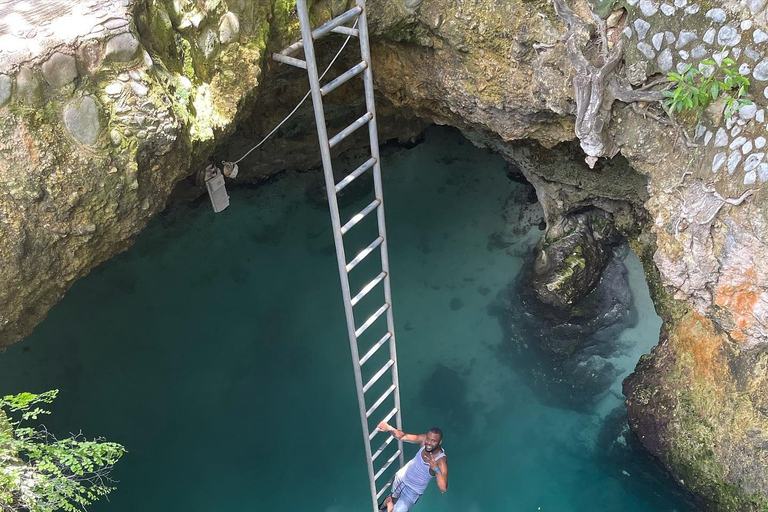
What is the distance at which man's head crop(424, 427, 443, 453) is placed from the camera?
432 centimetres

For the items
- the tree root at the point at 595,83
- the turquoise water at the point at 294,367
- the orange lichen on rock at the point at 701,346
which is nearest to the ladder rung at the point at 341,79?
the tree root at the point at 595,83

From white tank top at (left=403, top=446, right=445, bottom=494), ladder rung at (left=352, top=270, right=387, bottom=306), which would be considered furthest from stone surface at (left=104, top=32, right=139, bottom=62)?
white tank top at (left=403, top=446, right=445, bottom=494)

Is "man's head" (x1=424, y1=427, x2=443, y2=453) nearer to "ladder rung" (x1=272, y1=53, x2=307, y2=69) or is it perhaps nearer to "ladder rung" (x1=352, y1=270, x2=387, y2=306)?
"ladder rung" (x1=352, y1=270, x2=387, y2=306)

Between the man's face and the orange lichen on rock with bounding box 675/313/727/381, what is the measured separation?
2.39 m

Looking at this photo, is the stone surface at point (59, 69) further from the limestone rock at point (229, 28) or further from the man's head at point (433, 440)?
the man's head at point (433, 440)

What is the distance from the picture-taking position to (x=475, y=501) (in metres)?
5.82

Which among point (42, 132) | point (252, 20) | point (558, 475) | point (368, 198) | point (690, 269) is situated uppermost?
point (252, 20)

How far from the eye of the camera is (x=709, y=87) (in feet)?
11.4

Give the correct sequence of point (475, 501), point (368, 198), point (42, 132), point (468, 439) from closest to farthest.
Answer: point (42, 132), point (475, 501), point (468, 439), point (368, 198)

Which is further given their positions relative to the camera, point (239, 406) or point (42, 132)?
point (239, 406)

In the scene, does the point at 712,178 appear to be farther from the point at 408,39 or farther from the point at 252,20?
the point at 252,20

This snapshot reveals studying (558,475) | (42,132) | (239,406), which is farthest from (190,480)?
(42,132)

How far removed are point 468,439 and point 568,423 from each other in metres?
1.06

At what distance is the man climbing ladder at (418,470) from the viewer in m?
4.41
